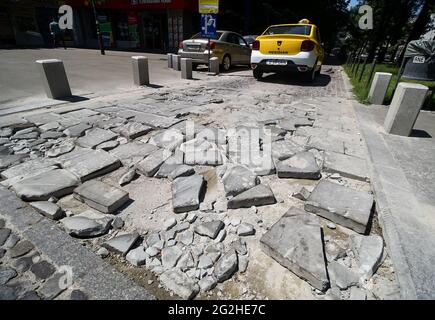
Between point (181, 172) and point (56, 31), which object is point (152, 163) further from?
point (56, 31)

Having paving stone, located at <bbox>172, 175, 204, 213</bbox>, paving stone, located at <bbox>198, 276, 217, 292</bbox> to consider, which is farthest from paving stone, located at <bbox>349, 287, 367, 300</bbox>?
paving stone, located at <bbox>172, 175, 204, 213</bbox>

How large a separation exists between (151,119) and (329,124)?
337 centimetres

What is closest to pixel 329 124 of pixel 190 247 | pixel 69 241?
pixel 190 247

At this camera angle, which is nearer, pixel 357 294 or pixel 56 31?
pixel 357 294

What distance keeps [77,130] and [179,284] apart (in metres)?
3.28

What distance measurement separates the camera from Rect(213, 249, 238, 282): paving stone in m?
1.64

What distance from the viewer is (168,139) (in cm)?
361

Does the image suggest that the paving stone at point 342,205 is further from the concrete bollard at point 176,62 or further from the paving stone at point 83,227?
the concrete bollard at point 176,62

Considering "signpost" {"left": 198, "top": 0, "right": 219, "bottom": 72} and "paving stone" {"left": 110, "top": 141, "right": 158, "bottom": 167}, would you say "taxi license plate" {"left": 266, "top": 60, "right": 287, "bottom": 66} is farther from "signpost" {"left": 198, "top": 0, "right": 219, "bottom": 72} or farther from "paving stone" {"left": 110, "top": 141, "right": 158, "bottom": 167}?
"paving stone" {"left": 110, "top": 141, "right": 158, "bottom": 167}

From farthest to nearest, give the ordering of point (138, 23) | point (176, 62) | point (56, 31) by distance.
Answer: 1. point (138, 23)
2. point (56, 31)
3. point (176, 62)

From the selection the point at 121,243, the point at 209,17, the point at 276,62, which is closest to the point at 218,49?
the point at 209,17

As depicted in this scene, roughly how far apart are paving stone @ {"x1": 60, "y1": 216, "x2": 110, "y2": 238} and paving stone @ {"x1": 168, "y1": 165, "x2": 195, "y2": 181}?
900mm

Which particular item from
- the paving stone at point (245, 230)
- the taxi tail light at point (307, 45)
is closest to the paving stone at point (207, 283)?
the paving stone at point (245, 230)
